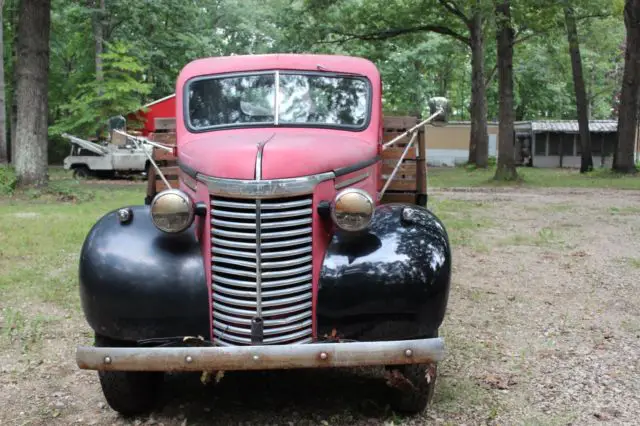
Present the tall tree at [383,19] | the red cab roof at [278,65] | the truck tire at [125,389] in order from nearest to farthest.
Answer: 1. the truck tire at [125,389]
2. the red cab roof at [278,65]
3. the tall tree at [383,19]

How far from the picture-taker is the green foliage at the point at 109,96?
27406 millimetres

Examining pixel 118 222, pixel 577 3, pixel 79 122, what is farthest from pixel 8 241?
pixel 79 122

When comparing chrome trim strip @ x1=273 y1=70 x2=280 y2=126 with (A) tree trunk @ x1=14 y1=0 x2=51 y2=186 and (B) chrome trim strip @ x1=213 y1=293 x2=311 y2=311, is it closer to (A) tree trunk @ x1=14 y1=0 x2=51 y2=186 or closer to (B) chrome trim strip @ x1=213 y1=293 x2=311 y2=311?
(B) chrome trim strip @ x1=213 y1=293 x2=311 y2=311

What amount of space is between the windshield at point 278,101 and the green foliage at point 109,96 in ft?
75.3

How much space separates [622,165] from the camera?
2442 cm

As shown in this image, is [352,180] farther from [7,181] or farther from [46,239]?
[7,181]

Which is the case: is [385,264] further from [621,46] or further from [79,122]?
[621,46]

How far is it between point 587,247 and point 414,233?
21.5 feet

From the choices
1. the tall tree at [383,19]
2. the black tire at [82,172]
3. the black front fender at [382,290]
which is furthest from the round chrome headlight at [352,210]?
the black tire at [82,172]

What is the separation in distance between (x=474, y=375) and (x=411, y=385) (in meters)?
1.03

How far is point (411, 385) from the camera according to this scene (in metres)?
4.02

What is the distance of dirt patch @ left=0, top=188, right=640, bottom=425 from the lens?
13.9 feet

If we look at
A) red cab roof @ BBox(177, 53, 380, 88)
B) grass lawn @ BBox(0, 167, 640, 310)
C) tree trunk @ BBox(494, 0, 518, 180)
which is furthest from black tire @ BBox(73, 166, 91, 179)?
red cab roof @ BBox(177, 53, 380, 88)

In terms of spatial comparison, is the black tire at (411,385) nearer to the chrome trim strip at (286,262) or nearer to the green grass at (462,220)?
the chrome trim strip at (286,262)
